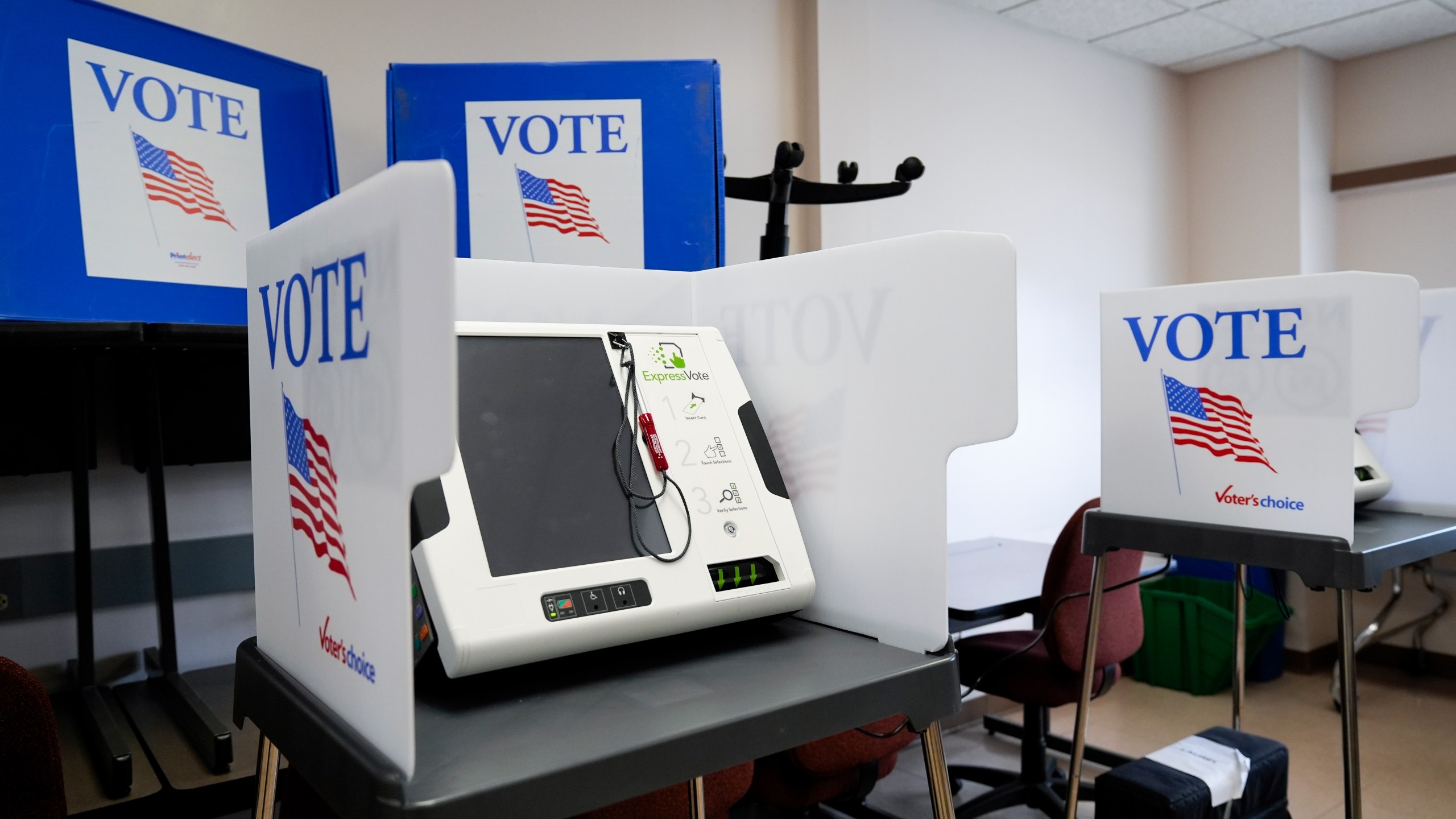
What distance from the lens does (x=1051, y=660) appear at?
232 centimetres

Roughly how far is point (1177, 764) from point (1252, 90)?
3.36 m

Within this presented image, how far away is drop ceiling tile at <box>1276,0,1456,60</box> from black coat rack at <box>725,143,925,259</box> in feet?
8.60

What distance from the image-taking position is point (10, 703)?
90 cm

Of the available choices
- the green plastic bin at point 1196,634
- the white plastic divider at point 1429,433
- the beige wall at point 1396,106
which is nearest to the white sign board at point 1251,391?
the white plastic divider at point 1429,433

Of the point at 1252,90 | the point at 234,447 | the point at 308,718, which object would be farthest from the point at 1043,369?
the point at 308,718

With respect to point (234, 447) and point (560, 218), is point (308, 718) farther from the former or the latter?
point (234, 447)

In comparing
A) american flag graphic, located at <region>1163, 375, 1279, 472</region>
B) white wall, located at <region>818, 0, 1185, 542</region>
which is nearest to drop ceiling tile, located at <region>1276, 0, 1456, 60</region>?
white wall, located at <region>818, 0, 1185, 542</region>

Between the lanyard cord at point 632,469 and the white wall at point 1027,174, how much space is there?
1959 mm

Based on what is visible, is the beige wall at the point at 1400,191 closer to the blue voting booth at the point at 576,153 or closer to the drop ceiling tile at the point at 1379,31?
the drop ceiling tile at the point at 1379,31

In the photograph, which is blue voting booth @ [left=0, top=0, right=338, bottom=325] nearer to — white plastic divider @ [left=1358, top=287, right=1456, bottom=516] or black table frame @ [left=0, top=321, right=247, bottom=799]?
black table frame @ [left=0, top=321, right=247, bottom=799]

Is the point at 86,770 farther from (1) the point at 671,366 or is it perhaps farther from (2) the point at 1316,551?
(2) the point at 1316,551

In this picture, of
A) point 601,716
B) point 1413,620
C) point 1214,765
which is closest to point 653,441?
point 601,716

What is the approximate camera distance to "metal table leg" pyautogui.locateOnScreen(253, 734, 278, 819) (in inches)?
35.8

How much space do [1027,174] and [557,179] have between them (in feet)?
8.38
